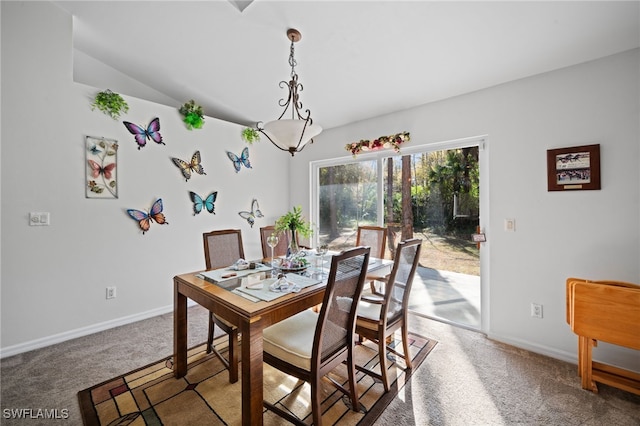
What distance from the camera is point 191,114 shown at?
3314 mm

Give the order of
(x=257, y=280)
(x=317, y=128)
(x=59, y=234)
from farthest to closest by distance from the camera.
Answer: (x=59, y=234), (x=317, y=128), (x=257, y=280)

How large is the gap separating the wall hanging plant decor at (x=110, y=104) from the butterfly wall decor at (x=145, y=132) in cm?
12

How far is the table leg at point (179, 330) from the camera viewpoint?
1951 mm

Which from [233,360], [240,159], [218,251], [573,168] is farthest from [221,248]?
[573,168]

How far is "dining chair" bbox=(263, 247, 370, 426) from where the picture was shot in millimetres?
1420

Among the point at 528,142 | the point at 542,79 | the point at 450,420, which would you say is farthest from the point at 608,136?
the point at 450,420

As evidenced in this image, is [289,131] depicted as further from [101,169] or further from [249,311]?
[101,169]

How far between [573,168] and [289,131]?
2.29 m

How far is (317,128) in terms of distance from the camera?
2.06 m

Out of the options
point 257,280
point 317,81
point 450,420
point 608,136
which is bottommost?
point 450,420

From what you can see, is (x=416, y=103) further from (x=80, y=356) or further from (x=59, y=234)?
(x=80, y=356)

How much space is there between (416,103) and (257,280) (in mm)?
2577

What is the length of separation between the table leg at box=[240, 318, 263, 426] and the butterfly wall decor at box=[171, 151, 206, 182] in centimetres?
260

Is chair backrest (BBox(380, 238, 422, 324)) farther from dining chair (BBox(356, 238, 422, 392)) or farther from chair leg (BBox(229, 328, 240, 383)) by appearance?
chair leg (BBox(229, 328, 240, 383))
